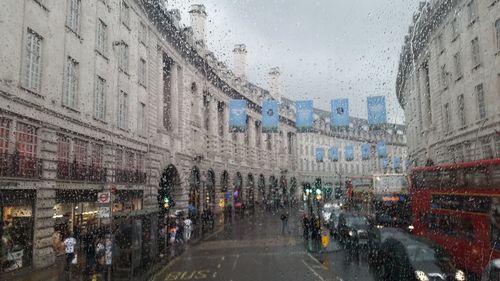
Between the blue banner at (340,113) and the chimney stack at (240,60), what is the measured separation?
3476 cm

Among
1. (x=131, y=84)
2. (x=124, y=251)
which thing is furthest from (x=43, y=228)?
(x=131, y=84)

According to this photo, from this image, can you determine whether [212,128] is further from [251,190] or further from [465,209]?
[465,209]

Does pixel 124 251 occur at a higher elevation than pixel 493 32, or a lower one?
lower

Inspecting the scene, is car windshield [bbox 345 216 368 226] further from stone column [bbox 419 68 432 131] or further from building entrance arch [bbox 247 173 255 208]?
building entrance arch [bbox 247 173 255 208]

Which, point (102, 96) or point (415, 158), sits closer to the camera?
point (102, 96)

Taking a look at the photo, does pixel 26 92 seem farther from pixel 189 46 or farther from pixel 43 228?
pixel 189 46

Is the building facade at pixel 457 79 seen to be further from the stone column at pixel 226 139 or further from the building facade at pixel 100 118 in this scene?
the stone column at pixel 226 139

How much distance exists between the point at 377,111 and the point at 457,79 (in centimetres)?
828

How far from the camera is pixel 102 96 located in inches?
1059

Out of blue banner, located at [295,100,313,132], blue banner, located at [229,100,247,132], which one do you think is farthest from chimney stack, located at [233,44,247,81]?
blue banner, located at [295,100,313,132]

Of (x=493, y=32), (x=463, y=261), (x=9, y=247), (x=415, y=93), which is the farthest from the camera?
(x=415, y=93)

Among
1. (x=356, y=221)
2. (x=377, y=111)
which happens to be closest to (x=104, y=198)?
(x=356, y=221)

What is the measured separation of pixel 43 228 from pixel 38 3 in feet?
30.4

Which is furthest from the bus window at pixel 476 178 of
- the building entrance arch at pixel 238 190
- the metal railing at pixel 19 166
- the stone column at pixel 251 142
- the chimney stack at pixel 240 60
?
the stone column at pixel 251 142
